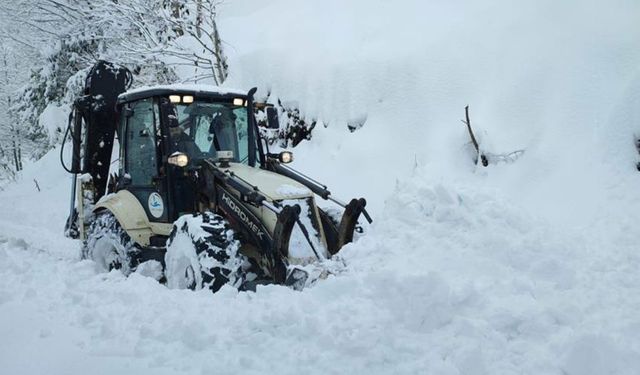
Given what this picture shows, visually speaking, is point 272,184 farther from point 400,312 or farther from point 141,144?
point 400,312

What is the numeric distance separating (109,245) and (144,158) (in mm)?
1116

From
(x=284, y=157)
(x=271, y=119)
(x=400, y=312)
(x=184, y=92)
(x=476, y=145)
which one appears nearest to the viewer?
(x=400, y=312)

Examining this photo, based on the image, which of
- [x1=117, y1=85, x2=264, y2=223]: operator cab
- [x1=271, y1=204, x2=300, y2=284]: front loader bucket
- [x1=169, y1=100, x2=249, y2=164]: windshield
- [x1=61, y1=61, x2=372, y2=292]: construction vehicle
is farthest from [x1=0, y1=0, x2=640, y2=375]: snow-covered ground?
[x1=169, y1=100, x2=249, y2=164]: windshield

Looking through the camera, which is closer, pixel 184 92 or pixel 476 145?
pixel 184 92

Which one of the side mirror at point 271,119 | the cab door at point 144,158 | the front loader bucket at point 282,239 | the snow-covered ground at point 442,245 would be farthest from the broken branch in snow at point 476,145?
the cab door at point 144,158

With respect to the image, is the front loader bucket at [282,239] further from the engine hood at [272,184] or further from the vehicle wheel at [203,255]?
the engine hood at [272,184]

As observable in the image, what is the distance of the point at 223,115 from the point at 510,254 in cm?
344

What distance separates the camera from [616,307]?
364 cm

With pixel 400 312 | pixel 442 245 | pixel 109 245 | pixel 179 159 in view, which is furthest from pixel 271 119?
pixel 400 312

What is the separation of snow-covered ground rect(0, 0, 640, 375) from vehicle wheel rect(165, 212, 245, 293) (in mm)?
312

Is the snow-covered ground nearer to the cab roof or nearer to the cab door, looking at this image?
the cab door

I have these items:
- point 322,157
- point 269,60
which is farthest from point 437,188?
point 269,60

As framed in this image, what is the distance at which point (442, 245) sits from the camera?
4512 mm

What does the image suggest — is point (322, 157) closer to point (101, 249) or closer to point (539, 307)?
point (101, 249)
